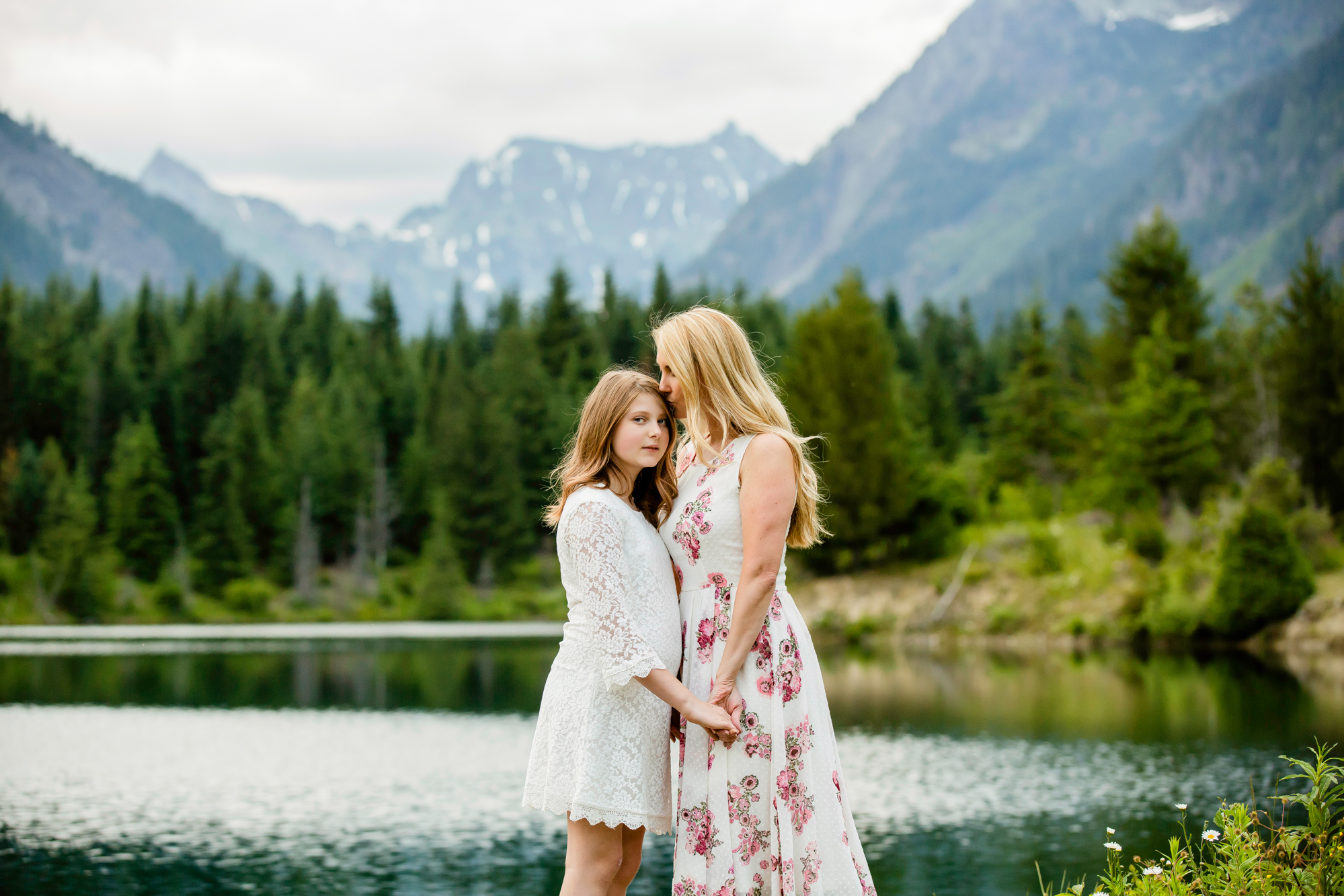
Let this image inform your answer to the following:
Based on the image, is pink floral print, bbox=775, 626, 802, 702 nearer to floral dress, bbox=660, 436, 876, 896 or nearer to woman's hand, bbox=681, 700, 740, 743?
floral dress, bbox=660, 436, 876, 896

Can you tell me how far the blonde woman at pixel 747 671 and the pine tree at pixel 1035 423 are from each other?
4327cm

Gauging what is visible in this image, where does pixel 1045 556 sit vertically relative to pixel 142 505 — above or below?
below

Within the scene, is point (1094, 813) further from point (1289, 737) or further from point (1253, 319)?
point (1253, 319)

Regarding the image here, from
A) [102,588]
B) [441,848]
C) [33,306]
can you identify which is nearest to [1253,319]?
[441,848]

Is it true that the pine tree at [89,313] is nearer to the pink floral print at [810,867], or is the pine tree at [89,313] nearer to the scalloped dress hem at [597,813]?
the scalloped dress hem at [597,813]

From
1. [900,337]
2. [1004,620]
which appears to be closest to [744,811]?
[1004,620]

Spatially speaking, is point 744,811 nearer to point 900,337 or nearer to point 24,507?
point 24,507

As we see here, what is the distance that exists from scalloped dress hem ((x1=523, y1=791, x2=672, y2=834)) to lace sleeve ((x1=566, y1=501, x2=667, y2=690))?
1.29ft

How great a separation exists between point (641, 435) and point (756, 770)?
3.91ft

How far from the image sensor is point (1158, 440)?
34.5 metres

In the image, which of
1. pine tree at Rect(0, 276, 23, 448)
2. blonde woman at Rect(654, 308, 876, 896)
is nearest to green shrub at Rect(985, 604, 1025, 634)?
blonde woman at Rect(654, 308, 876, 896)

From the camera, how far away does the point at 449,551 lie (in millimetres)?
53750

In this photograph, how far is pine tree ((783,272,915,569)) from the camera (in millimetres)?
37875

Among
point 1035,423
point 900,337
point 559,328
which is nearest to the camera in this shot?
point 1035,423
